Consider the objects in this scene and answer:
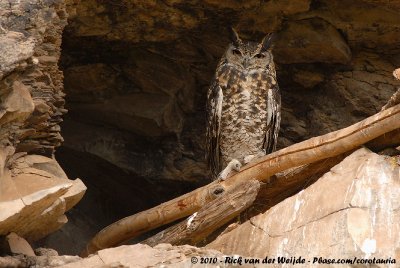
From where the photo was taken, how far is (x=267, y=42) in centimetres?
475

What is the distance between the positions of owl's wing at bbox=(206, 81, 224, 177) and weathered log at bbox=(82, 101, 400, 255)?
3.24 feet

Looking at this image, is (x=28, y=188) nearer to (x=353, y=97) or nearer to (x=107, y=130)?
(x=107, y=130)

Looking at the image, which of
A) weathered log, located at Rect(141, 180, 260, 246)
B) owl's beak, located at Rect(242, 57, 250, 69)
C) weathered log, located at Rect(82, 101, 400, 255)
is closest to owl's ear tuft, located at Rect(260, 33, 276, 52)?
owl's beak, located at Rect(242, 57, 250, 69)

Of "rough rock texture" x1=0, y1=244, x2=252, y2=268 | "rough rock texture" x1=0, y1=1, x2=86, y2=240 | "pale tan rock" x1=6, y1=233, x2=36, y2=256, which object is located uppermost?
"rough rock texture" x1=0, y1=1, x2=86, y2=240

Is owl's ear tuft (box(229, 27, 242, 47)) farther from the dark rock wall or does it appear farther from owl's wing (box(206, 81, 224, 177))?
owl's wing (box(206, 81, 224, 177))

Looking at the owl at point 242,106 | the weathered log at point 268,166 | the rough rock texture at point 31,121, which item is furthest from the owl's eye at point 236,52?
the rough rock texture at point 31,121

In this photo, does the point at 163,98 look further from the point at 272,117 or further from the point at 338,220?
the point at 338,220

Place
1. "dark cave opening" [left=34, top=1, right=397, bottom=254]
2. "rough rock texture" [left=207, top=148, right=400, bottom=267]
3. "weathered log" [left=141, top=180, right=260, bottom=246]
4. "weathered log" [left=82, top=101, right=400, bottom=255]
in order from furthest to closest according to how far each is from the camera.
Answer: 1. "dark cave opening" [left=34, top=1, right=397, bottom=254]
2. "weathered log" [left=141, top=180, right=260, bottom=246]
3. "weathered log" [left=82, top=101, right=400, bottom=255]
4. "rough rock texture" [left=207, top=148, right=400, bottom=267]

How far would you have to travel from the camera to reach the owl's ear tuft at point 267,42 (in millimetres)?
4734

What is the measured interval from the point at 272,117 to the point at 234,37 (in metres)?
0.56

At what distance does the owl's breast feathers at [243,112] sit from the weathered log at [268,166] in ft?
3.29

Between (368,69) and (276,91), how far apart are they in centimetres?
71

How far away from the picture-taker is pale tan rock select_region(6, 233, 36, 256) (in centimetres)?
317

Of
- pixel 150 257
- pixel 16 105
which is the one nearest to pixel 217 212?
pixel 150 257
